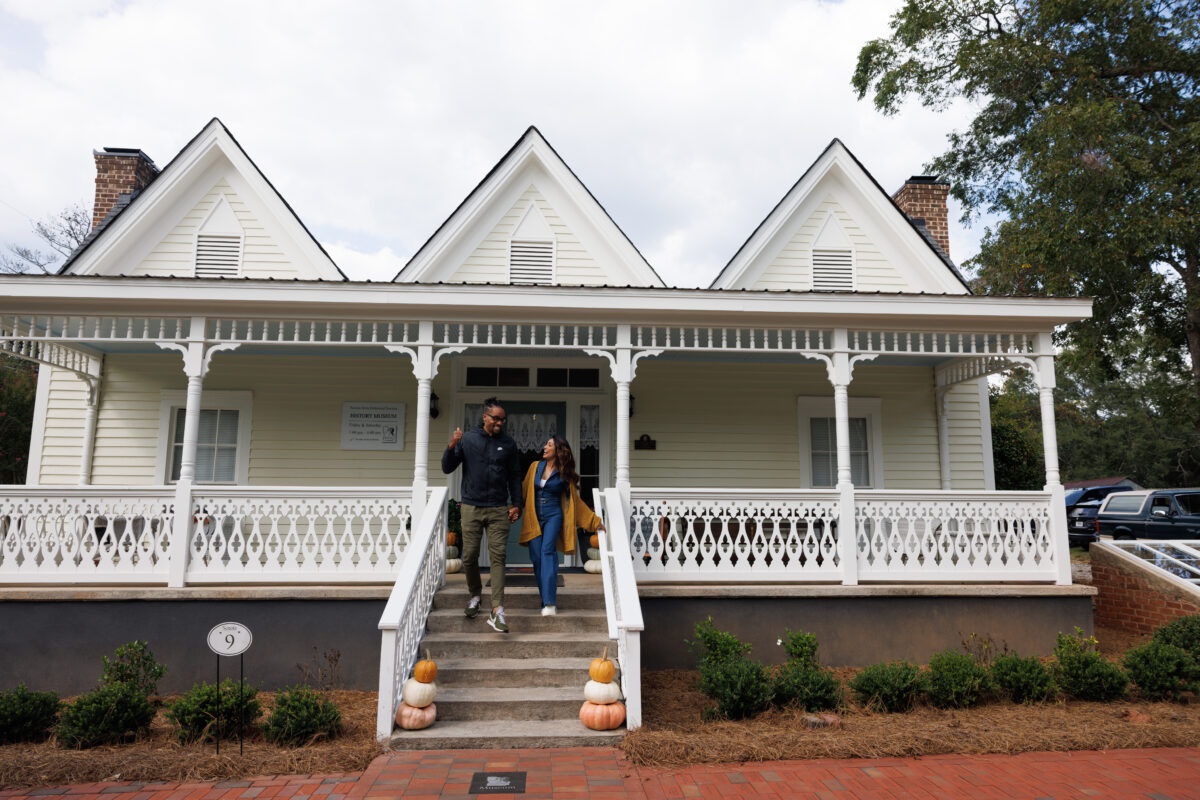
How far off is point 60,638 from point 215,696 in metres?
2.95

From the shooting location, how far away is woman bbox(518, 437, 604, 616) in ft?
21.8

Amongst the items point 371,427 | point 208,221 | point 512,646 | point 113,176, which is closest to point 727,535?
point 512,646

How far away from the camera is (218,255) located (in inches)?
432

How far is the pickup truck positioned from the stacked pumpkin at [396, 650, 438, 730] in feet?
50.9

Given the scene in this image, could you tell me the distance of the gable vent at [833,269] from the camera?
1161 cm

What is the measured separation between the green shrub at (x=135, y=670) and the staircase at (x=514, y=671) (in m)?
2.18

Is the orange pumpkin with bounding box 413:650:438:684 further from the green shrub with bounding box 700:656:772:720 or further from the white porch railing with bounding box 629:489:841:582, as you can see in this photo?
the white porch railing with bounding box 629:489:841:582

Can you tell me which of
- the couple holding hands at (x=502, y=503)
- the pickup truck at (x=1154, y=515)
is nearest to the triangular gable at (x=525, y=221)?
the couple holding hands at (x=502, y=503)

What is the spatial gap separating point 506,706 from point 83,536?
4824mm

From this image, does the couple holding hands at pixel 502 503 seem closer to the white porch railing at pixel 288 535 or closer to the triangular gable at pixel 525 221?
the white porch railing at pixel 288 535

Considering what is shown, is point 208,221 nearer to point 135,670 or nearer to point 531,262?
point 531,262

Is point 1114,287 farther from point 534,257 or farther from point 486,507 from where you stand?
point 486,507

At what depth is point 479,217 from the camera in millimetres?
11070

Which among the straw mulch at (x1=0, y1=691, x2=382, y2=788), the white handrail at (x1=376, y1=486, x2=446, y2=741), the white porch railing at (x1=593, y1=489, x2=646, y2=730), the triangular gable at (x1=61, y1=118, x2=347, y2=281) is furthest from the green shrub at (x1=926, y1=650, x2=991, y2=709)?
the triangular gable at (x1=61, y1=118, x2=347, y2=281)
